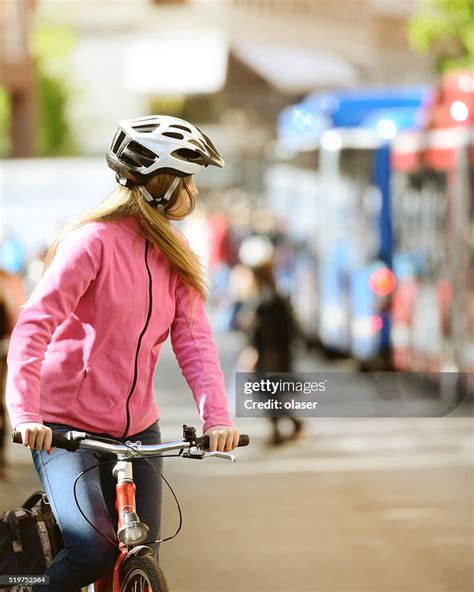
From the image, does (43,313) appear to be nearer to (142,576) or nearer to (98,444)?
(98,444)

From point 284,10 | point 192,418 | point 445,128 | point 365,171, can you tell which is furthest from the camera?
point 284,10

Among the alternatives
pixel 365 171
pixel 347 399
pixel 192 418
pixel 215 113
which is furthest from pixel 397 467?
pixel 215 113

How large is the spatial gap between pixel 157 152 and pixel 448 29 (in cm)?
1918

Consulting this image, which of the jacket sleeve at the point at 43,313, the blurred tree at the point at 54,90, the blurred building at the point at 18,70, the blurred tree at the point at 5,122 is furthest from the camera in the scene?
the blurred tree at the point at 5,122

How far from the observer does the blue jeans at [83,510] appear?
13.7ft

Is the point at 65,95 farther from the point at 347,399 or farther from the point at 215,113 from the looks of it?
the point at 347,399

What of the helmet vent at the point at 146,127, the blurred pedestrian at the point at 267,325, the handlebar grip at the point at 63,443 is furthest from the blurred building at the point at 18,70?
the handlebar grip at the point at 63,443

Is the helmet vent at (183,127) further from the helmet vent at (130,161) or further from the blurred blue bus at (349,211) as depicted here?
the blurred blue bus at (349,211)

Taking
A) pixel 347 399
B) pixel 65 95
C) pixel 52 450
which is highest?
pixel 65 95

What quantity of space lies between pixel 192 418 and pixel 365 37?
2155 centimetres

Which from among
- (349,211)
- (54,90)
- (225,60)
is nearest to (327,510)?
(349,211)

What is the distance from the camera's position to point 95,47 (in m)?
44.9

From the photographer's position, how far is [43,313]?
411cm

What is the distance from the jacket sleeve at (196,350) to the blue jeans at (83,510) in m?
0.20
